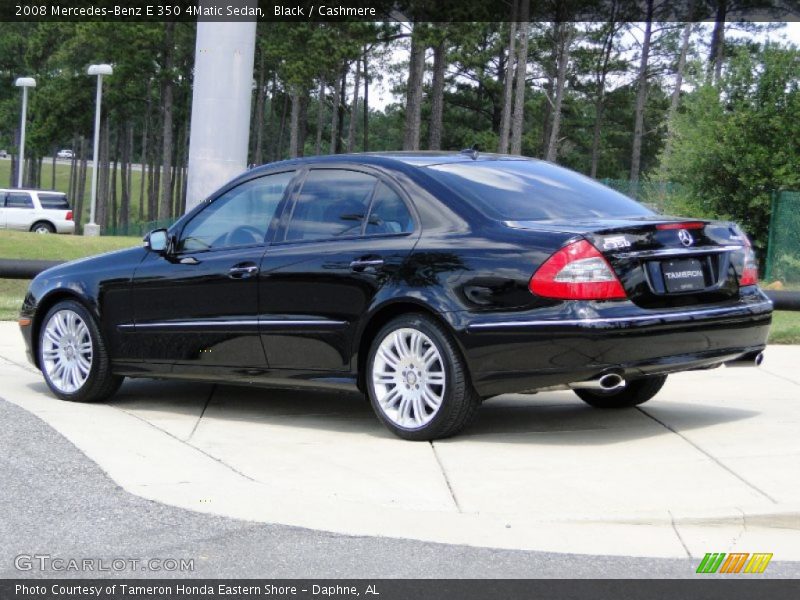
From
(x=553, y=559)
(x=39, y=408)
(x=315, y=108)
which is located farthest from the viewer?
(x=315, y=108)

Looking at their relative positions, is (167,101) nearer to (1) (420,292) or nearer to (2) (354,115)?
(2) (354,115)

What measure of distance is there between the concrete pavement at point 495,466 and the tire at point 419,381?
0.44 ft

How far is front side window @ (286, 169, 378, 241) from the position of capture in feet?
25.2

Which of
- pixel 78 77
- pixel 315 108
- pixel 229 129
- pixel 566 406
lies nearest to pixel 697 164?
pixel 229 129

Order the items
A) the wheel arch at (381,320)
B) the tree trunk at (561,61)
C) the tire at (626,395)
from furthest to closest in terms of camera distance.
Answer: the tree trunk at (561,61) → the tire at (626,395) → the wheel arch at (381,320)

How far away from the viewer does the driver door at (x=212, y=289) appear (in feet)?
26.2

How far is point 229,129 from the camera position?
15.5 meters

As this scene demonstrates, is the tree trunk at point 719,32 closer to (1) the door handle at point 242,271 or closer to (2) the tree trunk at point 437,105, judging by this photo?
(2) the tree trunk at point 437,105

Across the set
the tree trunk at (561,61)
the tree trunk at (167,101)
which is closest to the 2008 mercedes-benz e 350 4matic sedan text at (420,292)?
the tree trunk at (167,101)

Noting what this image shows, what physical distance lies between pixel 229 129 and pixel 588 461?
970cm

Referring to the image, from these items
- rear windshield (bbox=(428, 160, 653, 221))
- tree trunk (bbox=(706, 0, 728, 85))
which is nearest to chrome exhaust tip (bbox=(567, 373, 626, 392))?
rear windshield (bbox=(428, 160, 653, 221))

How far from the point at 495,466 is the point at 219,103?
9640 millimetres

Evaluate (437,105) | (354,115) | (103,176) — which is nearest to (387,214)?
(437,105)
